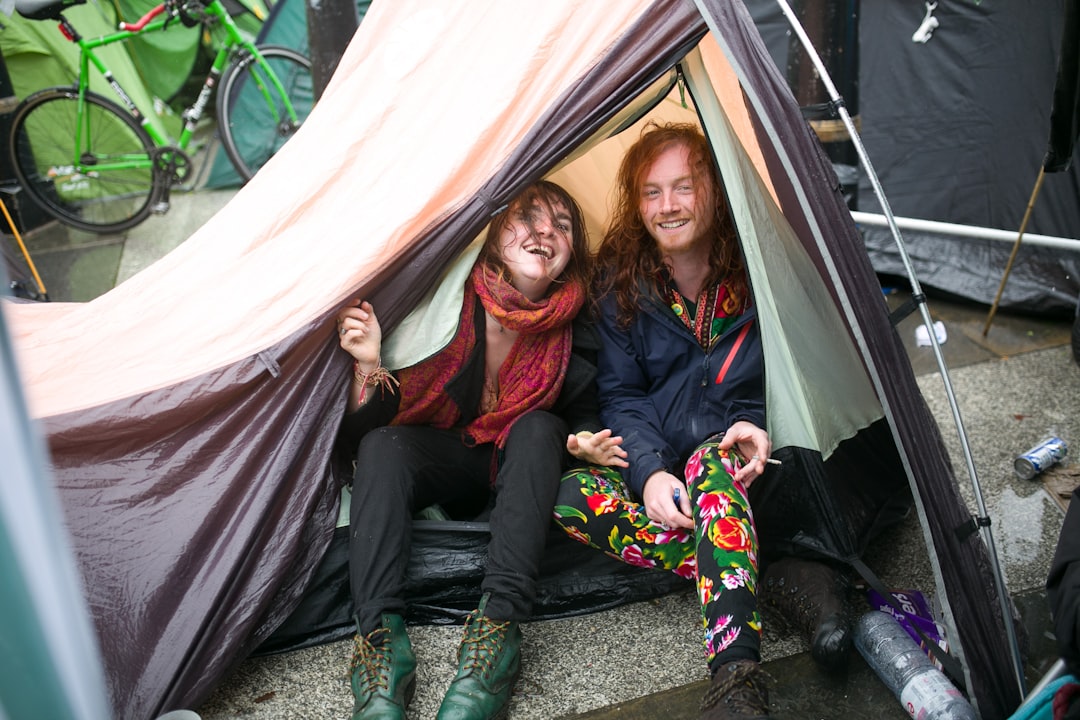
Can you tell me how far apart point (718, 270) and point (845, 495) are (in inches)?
26.9

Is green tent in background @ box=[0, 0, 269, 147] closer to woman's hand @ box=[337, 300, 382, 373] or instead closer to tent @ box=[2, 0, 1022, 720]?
tent @ box=[2, 0, 1022, 720]

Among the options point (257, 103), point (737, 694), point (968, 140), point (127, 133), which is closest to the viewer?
point (737, 694)

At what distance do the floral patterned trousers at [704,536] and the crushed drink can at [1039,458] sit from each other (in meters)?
1.24

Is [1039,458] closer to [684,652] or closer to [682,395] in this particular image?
[682,395]

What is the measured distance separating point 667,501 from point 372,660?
0.78 meters

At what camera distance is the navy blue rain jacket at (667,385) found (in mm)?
2355

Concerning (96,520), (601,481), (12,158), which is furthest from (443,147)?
(12,158)

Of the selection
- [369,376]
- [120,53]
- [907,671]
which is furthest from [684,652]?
[120,53]

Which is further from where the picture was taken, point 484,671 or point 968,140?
point 968,140

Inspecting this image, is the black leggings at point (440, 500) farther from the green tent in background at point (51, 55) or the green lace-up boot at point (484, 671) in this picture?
the green tent in background at point (51, 55)

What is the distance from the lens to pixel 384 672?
205cm

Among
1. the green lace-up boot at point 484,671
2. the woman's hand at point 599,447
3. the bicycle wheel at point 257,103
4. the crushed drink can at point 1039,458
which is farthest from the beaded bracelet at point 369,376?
the bicycle wheel at point 257,103

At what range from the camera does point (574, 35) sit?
220 cm

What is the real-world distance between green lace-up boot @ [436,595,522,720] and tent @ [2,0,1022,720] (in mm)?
488
